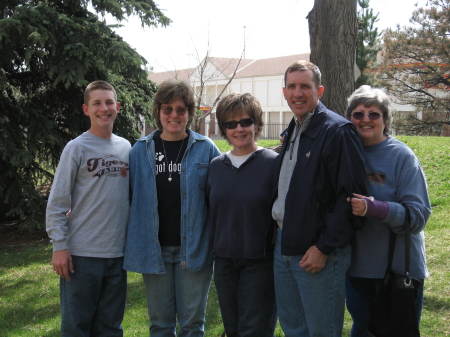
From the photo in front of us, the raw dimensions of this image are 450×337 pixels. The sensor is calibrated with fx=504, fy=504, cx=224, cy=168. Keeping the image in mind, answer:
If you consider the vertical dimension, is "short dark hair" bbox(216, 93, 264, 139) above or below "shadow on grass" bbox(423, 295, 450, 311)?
above

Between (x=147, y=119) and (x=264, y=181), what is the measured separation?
23.0 ft

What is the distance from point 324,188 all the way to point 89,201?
Result: 1644 millimetres

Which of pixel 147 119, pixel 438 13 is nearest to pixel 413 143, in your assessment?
pixel 147 119

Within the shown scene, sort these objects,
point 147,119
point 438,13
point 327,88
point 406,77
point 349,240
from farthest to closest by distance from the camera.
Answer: point 406,77 < point 438,13 < point 147,119 < point 327,88 < point 349,240

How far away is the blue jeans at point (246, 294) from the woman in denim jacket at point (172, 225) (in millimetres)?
206

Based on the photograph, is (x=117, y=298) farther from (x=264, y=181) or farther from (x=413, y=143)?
(x=413, y=143)

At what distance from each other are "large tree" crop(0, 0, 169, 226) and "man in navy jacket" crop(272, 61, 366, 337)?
5698 mm

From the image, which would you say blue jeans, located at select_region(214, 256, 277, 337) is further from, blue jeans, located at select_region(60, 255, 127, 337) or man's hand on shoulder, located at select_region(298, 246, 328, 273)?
blue jeans, located at select_region(60, 255, 127, 337)

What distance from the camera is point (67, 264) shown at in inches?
134

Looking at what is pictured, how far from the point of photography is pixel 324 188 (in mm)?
2855

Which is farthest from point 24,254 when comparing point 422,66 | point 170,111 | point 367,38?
point 367,38

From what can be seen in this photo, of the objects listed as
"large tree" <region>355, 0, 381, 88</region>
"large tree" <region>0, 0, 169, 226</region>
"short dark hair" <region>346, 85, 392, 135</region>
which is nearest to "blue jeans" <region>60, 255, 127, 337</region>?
"short dark hair" <region>346, 85, 392, 135</region>

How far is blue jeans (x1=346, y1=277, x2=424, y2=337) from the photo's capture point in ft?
10.1

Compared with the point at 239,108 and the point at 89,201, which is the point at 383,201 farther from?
the point at 89,201
